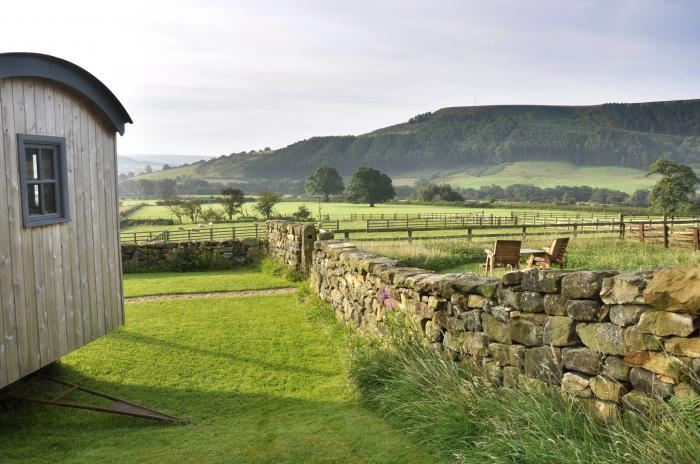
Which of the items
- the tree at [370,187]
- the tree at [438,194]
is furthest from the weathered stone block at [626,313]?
the tree at [438,194]

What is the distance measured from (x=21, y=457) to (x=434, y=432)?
3.54 metres

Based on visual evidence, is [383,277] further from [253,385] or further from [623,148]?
[623,148]

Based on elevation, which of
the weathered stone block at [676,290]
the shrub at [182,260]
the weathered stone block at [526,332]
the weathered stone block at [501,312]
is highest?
the weathered stone block at [676,290]

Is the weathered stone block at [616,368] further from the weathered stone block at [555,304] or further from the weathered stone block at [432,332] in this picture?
the weathered stone block at [432,332]

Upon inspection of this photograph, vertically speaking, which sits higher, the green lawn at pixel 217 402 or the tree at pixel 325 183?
the tree at pixel 325 183

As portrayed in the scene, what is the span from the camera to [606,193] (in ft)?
356

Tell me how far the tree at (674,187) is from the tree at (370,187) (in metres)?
38.0

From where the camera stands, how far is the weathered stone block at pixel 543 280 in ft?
13.6

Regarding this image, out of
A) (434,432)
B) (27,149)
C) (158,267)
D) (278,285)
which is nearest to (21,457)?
(27,149)

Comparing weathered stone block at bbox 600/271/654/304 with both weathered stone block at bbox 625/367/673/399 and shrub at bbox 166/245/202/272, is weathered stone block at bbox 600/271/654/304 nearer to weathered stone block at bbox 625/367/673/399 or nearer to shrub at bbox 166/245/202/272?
weathered stone block at bbox 625/367/673/399

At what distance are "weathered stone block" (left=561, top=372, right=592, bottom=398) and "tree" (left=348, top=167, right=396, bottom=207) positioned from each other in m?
76.5

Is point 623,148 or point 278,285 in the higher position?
point 623,148

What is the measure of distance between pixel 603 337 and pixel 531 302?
0.70 meters

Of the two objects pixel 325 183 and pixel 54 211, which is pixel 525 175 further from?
pixel 54 211
